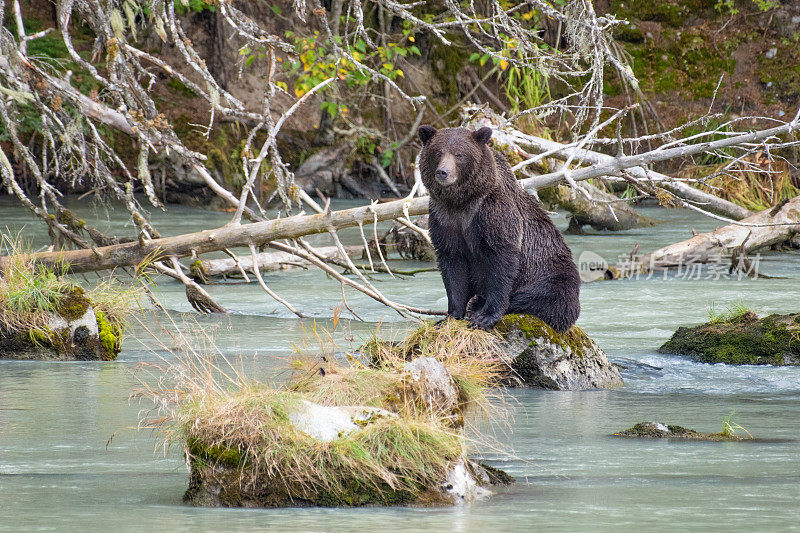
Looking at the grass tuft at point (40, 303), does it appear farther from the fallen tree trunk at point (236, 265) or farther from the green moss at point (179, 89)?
the green moss at point (179, 89)

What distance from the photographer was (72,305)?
6984 millimetres

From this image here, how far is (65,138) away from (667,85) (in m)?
14.0

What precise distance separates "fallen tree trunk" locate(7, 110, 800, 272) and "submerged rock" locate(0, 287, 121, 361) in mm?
686

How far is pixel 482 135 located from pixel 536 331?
48.7 inches

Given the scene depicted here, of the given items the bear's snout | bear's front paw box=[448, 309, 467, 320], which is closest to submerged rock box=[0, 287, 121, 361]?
bear's front paw box=[448, 309, 467, 320]

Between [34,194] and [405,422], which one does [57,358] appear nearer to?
[405,422]

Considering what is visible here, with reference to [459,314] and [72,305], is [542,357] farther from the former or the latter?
[72,305]

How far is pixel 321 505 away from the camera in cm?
354

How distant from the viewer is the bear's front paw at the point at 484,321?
6000 millimetres

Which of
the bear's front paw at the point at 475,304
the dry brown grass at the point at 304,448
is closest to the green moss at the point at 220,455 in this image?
the dry brown grass at the point at 304,448

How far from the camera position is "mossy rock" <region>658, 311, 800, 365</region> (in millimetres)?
6758

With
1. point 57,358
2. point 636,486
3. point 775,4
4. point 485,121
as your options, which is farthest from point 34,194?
point 636,486

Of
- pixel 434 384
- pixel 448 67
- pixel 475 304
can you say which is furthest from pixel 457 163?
pixel 448 67

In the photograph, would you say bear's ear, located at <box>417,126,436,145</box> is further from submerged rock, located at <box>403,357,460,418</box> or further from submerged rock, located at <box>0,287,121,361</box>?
submerged rock, located at <box>0,287,121,361</box>
